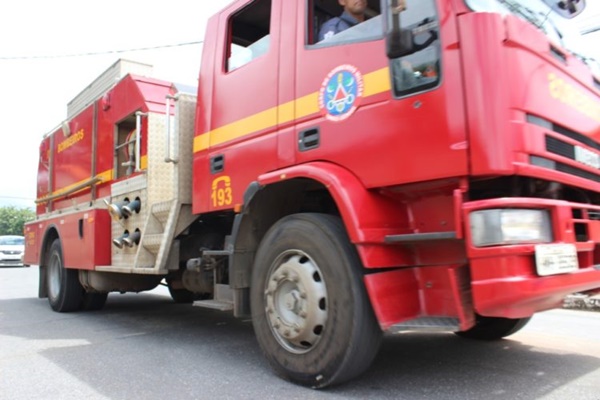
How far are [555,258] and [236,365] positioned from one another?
8.28 feet

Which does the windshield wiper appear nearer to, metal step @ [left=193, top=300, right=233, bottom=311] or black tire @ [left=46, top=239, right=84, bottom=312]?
metal step @ [left=193, top=300, right=233, bottom=311]

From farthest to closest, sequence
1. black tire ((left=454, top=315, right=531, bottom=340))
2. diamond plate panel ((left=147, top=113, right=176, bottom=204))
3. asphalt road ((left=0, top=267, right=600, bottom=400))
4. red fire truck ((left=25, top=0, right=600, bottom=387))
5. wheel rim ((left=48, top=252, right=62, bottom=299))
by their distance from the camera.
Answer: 1. wheel rim ((left=48, top=252, right=62, bottom=299))
2. diamond plate panel ((left=147, top=113, right=176, bottom=204))
3. black tire ((left=454, top=315, right=531, bottom=340))
4. asphalt road ((left=0, top=267, right=600, bottom=400))
5. red fire truck ((left=25, top=0, right=600, bottom=387))

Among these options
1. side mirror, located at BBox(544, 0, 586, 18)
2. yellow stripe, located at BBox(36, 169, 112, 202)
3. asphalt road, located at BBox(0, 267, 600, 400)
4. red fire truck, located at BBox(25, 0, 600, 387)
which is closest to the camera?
red fire truck, located at BBox(25, 0, 600, 387)

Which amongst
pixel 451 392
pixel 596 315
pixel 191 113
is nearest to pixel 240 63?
pixel 191 113

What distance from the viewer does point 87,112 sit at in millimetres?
7238

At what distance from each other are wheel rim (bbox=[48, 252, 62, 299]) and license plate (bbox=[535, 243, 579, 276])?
267 inches

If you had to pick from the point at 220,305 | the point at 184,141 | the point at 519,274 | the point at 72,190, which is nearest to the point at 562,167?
Answer: the point at 519,274

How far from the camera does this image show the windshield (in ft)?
9.18

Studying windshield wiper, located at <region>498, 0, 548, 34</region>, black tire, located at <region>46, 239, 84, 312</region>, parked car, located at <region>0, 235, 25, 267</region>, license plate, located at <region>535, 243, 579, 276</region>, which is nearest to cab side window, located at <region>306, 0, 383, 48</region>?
windshield wiper, located at <region>498, 0, 548, 34</region>

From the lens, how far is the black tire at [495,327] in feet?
14.0

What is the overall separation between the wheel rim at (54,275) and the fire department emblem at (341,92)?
568 centimetres

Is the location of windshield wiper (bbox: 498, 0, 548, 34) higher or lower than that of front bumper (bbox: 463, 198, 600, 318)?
higher

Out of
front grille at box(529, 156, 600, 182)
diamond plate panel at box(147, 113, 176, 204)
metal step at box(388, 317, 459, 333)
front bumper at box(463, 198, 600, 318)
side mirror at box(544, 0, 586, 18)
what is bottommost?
metal step at box(388, 317, 459, 333)

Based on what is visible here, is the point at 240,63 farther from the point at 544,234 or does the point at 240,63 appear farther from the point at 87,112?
the point at 87,112
